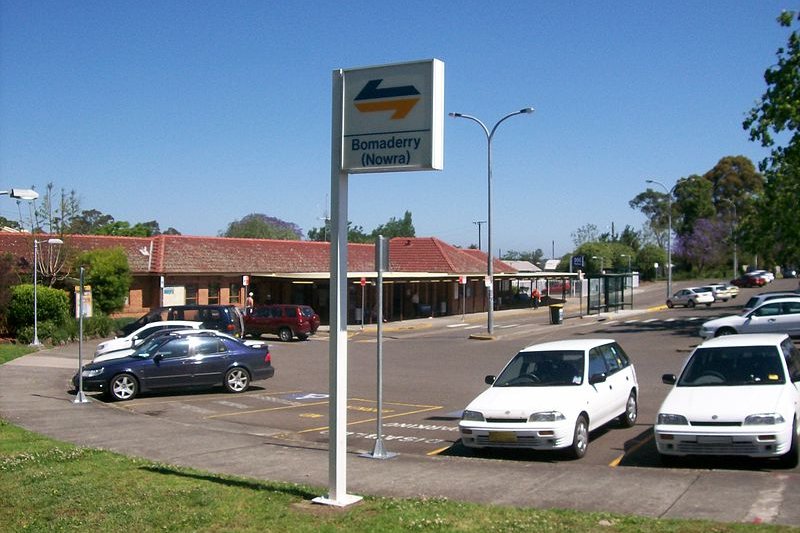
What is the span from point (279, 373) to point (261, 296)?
2731 cm

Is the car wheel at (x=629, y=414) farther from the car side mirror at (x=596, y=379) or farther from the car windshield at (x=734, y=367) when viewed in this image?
the car windshield at (x=734, y=367)

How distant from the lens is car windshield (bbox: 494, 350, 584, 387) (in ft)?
43.4

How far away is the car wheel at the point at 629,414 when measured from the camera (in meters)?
14.6

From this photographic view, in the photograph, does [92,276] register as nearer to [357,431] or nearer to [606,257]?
[357,431]

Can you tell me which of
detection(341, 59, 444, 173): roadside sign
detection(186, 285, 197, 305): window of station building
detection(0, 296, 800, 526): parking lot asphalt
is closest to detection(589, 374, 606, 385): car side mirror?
detection(0, 296, 800, 526): parking lot asphalt

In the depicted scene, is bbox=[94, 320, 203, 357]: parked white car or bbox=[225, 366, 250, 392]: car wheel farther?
bbox=[94, 320, 203, 357]: parked white car

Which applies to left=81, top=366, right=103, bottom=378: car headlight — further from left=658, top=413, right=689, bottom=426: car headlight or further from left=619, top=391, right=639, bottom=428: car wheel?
left=658, top=413, right=689, bottom=426: car headlight

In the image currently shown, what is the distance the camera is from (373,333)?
144 ft

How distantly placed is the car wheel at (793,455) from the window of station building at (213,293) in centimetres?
4268

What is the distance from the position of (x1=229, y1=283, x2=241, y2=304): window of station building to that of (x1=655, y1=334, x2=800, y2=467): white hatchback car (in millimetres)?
41424

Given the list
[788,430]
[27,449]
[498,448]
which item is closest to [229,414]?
[27,449]

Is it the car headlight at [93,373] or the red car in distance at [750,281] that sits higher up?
the red car in distance at [750,281]

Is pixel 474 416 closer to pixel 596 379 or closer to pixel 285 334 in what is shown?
pixel 596 379

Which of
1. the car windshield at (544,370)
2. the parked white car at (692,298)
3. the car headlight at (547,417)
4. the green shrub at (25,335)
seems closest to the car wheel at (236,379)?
the car windshield at (544,370)
